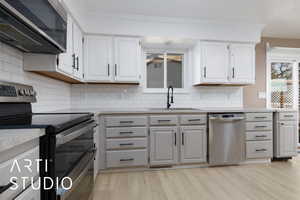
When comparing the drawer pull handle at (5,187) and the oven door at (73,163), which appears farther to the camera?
the oven door at (73,163)

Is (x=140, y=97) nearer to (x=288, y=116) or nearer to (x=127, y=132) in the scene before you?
(x=127, y=132)

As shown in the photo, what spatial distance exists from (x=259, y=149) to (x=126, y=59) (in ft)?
8.88

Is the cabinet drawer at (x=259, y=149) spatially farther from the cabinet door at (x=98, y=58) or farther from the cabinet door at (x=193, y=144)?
the cabinet door at (x=98, y=58)

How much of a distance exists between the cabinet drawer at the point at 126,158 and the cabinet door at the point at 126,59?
3.86 feet

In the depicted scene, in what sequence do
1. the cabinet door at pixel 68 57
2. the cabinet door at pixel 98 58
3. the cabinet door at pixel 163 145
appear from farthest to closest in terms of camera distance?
the cabinet door at pixel 98 58, the cabinet door at pixel 163 145, the cabinet door at pixel 68 57

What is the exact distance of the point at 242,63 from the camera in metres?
3.29

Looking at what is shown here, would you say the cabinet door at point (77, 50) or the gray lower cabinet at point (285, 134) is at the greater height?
the cabinet door at point (77, 50)

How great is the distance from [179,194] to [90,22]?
2812 mm

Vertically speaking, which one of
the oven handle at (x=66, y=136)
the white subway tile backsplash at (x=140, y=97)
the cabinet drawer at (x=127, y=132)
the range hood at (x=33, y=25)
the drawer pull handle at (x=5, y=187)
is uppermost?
the range hood at (x=33, y=25)

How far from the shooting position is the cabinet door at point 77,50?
2443 millimetres

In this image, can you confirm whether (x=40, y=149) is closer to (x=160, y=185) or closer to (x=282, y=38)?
(x=160, y=185)

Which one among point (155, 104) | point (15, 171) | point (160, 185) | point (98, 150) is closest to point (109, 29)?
point (155, 104)

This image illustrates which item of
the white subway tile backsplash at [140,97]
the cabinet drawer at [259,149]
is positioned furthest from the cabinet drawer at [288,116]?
the white subway tile backsplash at [140,97]

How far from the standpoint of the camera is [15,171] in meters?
0.69
